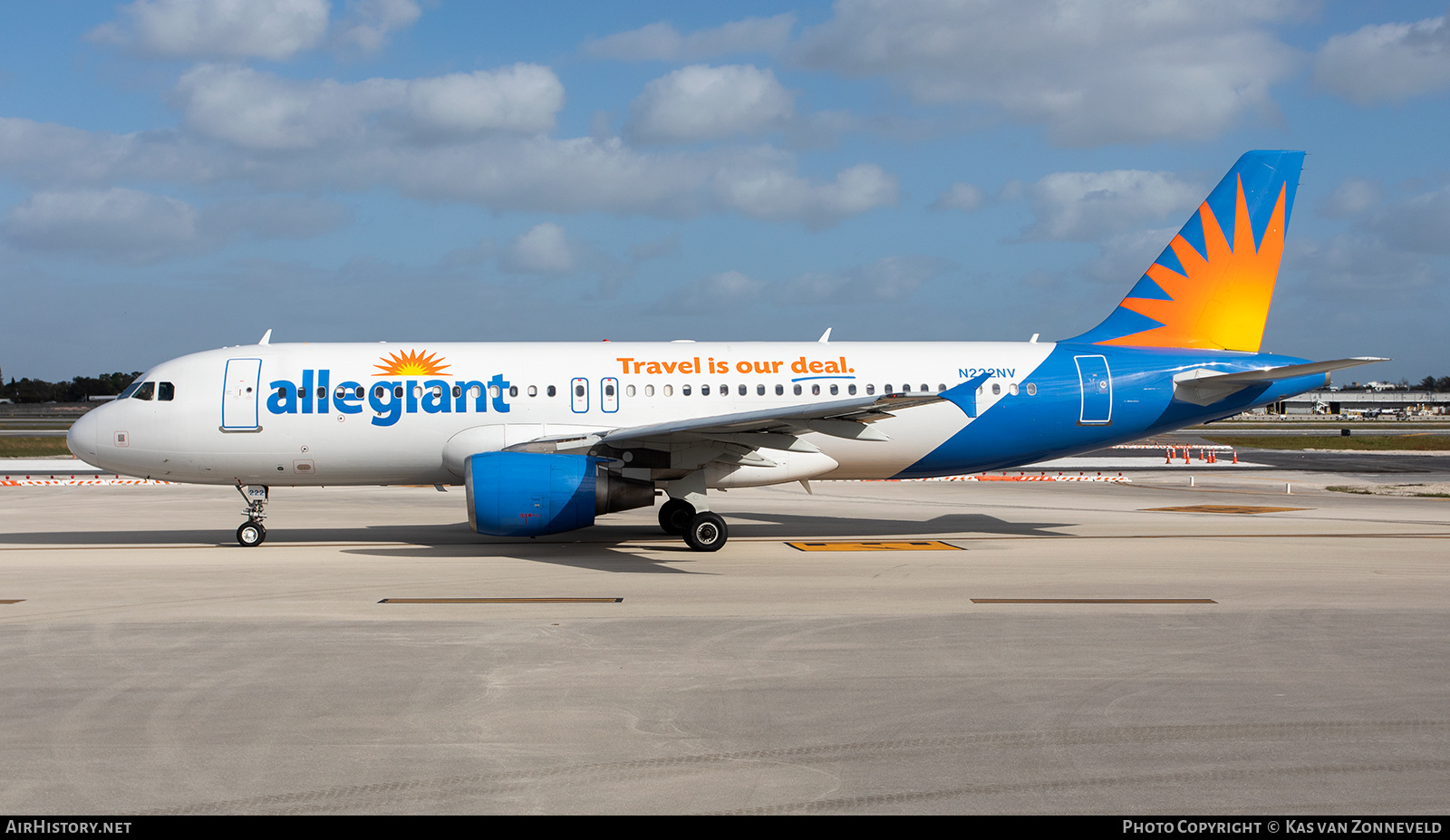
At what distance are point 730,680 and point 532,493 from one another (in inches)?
319

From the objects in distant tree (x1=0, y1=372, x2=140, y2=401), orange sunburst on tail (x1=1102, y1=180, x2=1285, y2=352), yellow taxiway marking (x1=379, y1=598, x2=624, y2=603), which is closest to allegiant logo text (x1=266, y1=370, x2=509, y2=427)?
yellow taxiway marking (x1=379, y1=598, x2=624, y2=603)

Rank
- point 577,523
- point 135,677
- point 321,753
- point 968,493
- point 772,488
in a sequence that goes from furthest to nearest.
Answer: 1. point 772,488
2. point 968,493
3. point 577,523
4. point 135,677
5. point 321,753

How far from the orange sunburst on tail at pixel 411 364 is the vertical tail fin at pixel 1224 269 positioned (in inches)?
498

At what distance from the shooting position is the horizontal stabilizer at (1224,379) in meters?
18.9

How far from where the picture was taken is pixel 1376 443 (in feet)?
189

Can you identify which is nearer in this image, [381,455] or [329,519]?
[381,455]

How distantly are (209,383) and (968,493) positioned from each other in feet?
65.5

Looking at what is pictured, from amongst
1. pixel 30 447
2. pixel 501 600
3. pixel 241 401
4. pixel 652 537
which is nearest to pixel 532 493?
pixel 501 600

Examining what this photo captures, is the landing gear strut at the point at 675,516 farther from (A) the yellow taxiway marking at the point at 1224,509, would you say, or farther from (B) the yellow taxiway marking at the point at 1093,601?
(A) the yellow taxiway marking at the point at 1224,509

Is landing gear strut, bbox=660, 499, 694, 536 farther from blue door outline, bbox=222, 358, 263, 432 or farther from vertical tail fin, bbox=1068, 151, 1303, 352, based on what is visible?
vertical tail fin, bbox=1068, 151, 1303, 352

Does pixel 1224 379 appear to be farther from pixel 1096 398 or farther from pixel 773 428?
pixel 773 428

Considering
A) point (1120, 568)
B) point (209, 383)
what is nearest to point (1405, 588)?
point (1120, 568)

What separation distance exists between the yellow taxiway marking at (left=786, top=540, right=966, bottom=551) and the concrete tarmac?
48 cm
